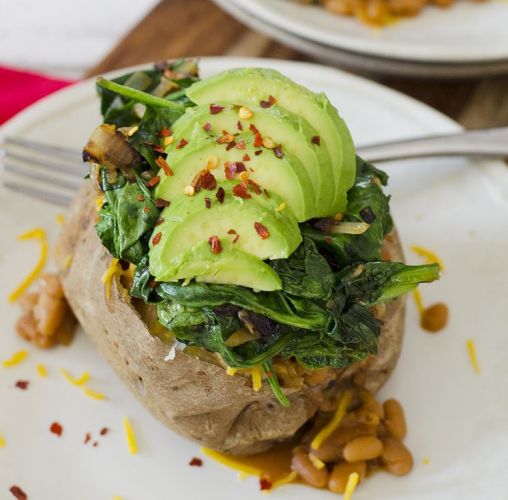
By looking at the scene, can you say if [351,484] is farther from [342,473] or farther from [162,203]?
[162,203]

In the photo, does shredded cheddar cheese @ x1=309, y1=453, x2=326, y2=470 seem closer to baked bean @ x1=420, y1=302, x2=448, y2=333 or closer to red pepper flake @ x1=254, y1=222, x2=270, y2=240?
baked bean @ x1=420, y1=302, x2=448, y2=333

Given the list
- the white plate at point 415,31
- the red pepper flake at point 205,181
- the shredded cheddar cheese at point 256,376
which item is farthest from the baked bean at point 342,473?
the white plate at point 415,31

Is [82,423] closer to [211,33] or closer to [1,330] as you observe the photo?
[1,330]

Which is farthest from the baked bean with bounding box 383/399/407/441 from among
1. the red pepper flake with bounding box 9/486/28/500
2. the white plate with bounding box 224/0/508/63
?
the white plate with bounding box 224/0/508/63

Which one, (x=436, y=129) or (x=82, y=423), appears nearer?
(x=82, y=423)

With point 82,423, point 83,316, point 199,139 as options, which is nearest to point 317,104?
point 199,139

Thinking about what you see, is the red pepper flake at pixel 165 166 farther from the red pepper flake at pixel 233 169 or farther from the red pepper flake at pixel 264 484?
the red pepper flake at pixel 264 484

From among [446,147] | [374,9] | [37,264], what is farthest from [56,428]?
[374,9]
